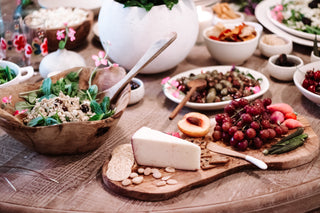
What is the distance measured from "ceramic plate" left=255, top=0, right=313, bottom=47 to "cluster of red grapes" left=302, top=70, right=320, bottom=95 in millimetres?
447

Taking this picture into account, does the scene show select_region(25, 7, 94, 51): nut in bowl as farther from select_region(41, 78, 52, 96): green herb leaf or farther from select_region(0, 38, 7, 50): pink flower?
select_region(41, 78, 52, 96): green herb leaf

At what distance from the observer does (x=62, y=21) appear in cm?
194

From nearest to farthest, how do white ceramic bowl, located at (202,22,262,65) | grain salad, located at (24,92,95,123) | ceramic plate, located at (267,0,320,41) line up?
grain salad, located at (24,92,95,123) < white ceramic bowl, located at (202,22,262,65) < ceramic plate, located at (267,0,320,41)

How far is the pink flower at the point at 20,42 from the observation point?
5.57 ft

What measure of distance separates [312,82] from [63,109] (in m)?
0.93

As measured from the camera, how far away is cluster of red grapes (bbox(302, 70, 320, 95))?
1374 millimetres

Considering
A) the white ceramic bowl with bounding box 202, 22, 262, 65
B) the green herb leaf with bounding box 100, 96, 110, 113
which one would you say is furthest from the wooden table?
the white ceramic bowl with bounding box 202, 22, 262, 65

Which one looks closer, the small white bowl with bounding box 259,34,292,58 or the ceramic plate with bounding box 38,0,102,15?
the small white bowl with bounding box 259,34,292,58

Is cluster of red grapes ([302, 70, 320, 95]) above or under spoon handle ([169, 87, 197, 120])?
above

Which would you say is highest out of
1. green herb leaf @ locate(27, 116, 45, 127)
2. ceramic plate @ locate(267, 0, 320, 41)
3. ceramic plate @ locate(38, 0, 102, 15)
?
ceramic plate @ locate(38, 0, 102, 15)

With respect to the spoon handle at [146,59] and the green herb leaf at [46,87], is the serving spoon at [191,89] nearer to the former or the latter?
the spoon handle at [146,59]

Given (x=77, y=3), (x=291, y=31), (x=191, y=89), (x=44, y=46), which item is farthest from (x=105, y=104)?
(x=77, y=3)

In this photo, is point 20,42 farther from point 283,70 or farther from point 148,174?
point 283,70

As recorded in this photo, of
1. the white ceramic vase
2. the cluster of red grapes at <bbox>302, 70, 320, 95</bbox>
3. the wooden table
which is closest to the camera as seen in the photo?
the wooden table
